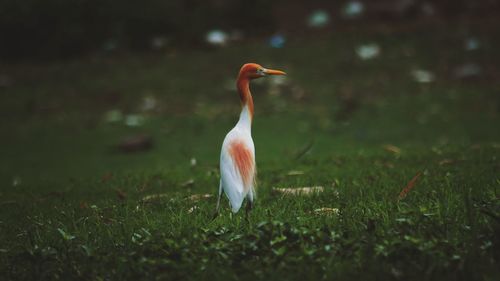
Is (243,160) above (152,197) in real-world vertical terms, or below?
above

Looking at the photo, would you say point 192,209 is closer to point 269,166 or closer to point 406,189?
point 406,189

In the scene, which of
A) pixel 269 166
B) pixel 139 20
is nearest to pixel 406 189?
pixel 269 166

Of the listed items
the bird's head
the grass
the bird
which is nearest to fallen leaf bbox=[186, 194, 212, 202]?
the grass

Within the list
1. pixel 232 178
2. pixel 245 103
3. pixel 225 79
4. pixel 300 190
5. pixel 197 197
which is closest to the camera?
pixel 232 178

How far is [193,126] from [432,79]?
540 cm

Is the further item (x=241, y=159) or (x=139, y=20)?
(x=139, y=20)

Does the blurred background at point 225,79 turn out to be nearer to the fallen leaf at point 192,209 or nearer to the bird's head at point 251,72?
the fallen leaf at point 192,209

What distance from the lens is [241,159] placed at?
15.1 ft

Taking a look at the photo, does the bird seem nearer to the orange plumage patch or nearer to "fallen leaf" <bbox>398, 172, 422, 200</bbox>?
the orange plumage patch

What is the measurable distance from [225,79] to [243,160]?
11.0 m

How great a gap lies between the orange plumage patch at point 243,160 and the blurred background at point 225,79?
10.1 ft

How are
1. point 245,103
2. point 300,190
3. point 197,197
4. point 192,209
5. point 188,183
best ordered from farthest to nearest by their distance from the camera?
1. point 188,183
2. point 197,197
3. point 300,190
4. point 192,209
5. point 245,103

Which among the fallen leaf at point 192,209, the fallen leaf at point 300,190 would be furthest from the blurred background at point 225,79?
the fallen leaf at point 192,209

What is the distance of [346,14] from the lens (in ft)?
63.9
